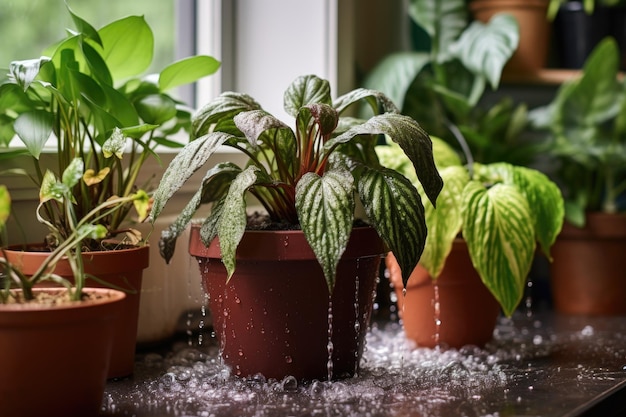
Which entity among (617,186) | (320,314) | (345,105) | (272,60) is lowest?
(320,314)

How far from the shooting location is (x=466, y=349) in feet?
4.87

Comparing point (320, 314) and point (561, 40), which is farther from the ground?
point (561, 40)

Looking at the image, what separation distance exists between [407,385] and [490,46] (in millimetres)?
926

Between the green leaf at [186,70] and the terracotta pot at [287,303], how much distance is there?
0.78 ft

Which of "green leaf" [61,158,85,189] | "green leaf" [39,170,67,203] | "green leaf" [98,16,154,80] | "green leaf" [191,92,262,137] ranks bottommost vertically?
"green leaf" [39,170,67,203]

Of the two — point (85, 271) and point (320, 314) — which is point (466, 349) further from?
point (85, 271)

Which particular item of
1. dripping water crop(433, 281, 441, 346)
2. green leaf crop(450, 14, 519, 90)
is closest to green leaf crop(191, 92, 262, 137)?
dripping water crop(433, 281, 441, 346)

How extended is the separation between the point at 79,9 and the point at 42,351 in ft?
2.77

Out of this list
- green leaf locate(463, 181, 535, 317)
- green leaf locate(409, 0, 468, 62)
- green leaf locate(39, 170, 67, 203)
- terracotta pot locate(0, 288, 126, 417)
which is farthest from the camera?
green leaf locate(409, 0, 468, 62)

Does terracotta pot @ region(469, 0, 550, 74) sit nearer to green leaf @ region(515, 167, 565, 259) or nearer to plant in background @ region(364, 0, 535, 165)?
plant in background @ region(364, 0, 535, 165)

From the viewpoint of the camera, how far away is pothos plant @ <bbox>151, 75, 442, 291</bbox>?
109cm

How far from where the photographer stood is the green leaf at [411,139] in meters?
1.12

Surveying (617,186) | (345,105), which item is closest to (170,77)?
(345,105)

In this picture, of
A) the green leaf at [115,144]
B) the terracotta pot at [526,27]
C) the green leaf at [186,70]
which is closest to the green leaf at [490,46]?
the terracotta pot at [526,27]
